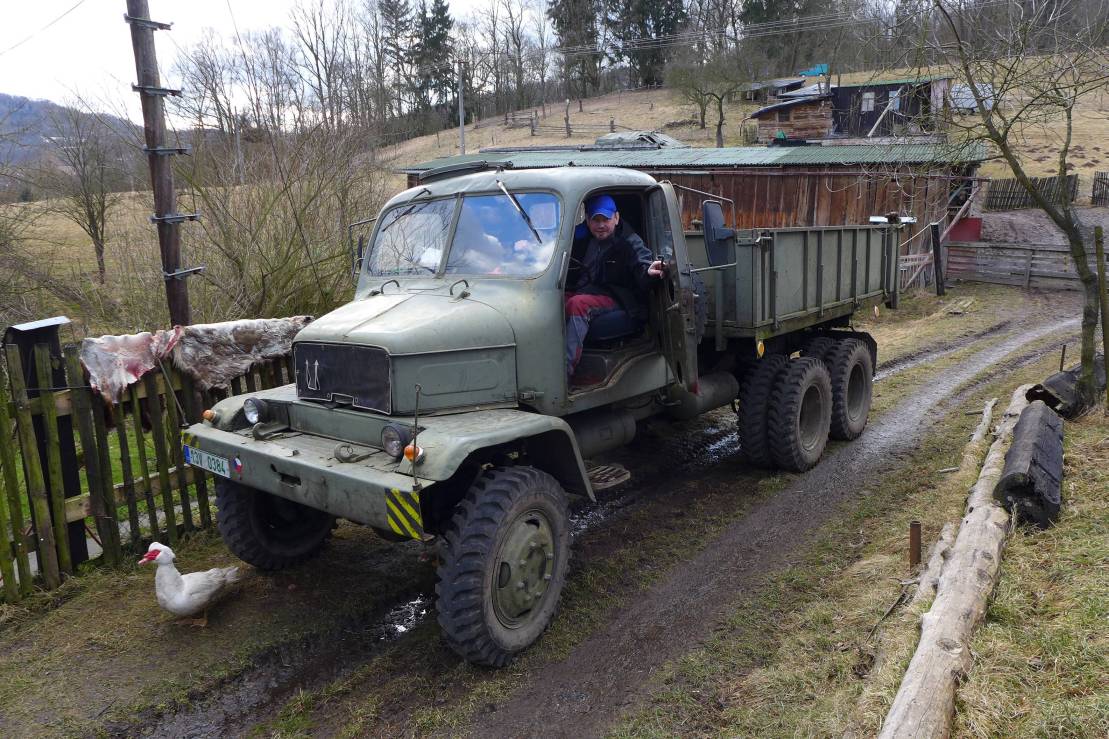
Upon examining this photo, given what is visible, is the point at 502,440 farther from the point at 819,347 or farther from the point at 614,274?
the point at 819,347

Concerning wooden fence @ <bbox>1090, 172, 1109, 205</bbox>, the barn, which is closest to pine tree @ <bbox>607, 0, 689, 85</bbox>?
wooden fence @ <bbox>1090, 172, 1109, 205</bbox>

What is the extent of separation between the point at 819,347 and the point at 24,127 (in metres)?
9.34

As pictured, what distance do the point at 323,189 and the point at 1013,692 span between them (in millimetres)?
7995

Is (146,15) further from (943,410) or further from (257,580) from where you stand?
(943,410)

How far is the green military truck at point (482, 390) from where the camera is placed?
3742 millimetres

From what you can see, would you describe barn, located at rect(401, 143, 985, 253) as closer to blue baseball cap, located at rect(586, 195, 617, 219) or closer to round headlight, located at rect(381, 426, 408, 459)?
blue baseball cap, located at rect(586, 195, 617, 219)

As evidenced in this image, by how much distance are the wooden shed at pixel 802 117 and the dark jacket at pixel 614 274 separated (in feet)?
96.8

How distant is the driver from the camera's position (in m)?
4.75

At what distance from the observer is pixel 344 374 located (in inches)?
165

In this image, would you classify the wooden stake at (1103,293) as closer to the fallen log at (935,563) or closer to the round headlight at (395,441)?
the fallen log at (935,563)

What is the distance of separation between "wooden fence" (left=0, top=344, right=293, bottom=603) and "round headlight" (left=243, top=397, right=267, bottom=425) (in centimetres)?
114

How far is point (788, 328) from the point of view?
21.7ft

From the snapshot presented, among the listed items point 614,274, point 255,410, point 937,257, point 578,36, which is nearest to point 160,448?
point 255,410

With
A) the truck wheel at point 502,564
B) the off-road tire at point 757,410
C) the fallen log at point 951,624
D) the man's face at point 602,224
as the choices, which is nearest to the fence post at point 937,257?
the off-road tire at point 757,410
